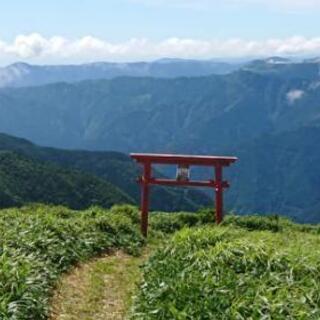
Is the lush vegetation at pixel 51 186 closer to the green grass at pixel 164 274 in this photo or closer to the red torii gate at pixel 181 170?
the red torii gate at pixel 181 170

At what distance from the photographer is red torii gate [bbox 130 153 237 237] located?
79.1 ft

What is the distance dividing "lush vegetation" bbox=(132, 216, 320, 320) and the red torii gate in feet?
24.2

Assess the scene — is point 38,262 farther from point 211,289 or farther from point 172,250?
point 211,289

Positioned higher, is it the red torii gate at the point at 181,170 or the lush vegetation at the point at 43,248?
the red torii gate at the point at 181,170

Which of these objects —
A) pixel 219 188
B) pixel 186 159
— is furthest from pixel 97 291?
pixel 219 188

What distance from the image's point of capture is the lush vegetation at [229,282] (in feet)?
35.9

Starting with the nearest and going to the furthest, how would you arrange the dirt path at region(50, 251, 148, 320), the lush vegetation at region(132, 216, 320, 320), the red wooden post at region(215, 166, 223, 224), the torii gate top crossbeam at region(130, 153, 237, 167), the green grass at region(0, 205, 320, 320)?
the lush vegetation at region(132, 216, 320, 320) → the green grass at region(0, 205, 320, 320) → the dirt path at region(50, 251, 148, 320) → the torii gate top crossbeam at region(130, 153, 237, 167) → the red wooden post at region(215, 166, 223, 224)

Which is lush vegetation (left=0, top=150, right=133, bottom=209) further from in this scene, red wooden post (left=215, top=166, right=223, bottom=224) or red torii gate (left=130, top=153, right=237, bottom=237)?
red wooden post (left=215, top=166, right=223, bottom=224)

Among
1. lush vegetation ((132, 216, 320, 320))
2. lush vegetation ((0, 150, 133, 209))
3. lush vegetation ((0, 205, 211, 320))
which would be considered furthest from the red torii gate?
lush vegetation ((0, 150, 133, 209))

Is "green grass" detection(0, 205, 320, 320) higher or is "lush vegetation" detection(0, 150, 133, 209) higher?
"green grass" detection(0, 205, 320, 320)

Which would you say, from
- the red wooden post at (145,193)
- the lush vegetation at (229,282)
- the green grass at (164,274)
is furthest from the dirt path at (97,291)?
the red wooden post at (145,193)

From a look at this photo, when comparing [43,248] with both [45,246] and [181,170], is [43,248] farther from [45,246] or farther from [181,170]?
[181,170]

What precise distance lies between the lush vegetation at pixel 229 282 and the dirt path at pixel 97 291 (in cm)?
75

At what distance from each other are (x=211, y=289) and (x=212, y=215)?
17.7m
